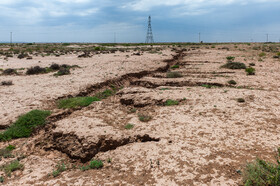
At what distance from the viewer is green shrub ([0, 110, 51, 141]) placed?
5.98 m

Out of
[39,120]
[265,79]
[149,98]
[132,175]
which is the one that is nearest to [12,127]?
[39,120]

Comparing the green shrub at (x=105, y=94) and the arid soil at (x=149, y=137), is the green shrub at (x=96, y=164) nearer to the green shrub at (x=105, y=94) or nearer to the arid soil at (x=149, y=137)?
the arid soil at (x=149, y=137)

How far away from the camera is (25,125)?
637 cm

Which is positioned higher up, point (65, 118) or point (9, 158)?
point (65, 118)

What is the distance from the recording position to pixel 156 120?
667 cm

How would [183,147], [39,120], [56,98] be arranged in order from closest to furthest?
[183,147], [39,120], [56,98]

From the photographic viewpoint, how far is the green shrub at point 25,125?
19.6 feet

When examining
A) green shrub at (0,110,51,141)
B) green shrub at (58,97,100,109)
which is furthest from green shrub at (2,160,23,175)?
green shrub at (58,97,100,109)

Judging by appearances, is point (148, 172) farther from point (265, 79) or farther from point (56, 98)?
point (265, 79)

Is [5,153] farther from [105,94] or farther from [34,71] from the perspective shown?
[34,71]

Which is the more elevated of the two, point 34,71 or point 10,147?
point 34,71

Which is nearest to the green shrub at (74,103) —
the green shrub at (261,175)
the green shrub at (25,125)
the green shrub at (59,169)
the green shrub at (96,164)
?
the green shrub at (25,125)

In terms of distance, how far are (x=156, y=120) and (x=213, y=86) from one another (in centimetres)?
536

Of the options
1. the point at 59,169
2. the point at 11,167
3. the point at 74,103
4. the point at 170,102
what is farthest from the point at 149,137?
the point at 74,103
